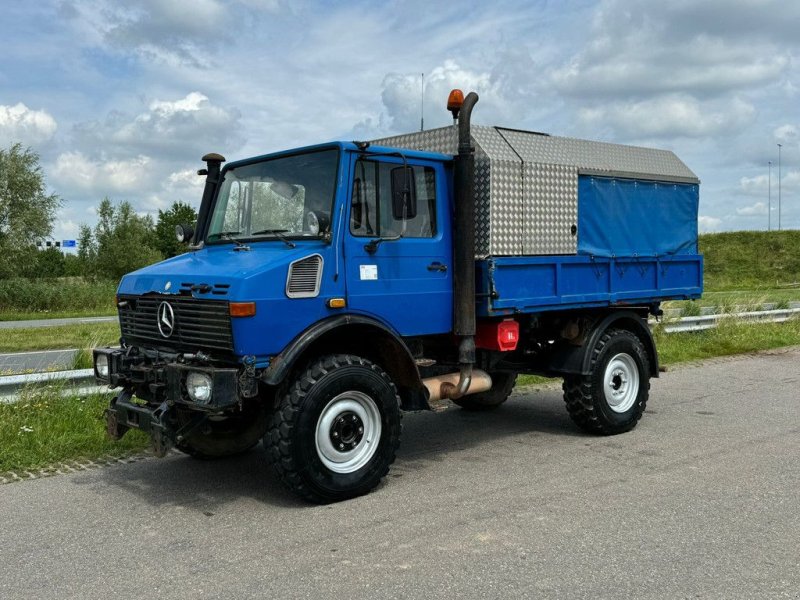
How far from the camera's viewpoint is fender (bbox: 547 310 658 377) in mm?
7238

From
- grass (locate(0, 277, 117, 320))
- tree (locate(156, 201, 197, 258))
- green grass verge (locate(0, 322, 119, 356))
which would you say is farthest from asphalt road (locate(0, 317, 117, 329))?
tree (locate(156, 201, 197, 258))

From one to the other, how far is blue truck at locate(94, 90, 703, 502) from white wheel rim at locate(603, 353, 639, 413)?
2 cm

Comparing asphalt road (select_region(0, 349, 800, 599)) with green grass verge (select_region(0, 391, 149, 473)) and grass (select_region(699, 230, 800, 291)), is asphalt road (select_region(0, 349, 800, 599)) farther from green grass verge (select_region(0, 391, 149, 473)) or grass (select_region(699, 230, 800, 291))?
grass (select_region(699, 230, 800, 291))

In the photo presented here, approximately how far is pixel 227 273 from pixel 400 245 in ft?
4.70

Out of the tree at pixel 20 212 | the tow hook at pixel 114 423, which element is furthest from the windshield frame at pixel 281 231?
the tree at pixel 20 212

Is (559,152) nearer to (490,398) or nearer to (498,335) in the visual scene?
(498,335)

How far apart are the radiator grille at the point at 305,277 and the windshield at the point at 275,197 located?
25 cm

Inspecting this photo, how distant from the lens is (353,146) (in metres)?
5.59

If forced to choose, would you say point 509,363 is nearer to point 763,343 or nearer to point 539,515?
point 539,515

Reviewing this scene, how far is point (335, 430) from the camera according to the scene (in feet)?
17.7

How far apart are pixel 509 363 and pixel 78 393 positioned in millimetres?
4253

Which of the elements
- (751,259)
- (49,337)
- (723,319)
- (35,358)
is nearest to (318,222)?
(35,358)

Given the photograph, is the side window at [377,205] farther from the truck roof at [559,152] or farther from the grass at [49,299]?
the grass at [49,299]

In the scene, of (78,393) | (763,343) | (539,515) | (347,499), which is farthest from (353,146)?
(763,343)
